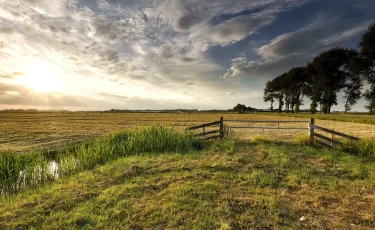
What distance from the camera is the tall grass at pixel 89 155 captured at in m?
8.77

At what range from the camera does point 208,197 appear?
5.80 meters

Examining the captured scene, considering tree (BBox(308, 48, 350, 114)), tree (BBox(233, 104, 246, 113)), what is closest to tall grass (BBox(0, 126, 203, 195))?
tree (BBox(308, 48, 350, 114))

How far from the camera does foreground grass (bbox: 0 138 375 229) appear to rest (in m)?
4.68

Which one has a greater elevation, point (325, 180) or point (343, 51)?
point (343, 51)

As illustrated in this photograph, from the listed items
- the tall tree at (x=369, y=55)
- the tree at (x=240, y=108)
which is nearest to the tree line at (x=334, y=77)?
the tall tree at (x=369, y=55)

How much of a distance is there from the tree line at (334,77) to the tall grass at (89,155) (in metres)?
39.4

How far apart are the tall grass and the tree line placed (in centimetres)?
3941

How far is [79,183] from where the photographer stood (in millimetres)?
7371

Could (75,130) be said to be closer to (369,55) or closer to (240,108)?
(369,55)

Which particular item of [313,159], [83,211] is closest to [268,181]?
[313,159]

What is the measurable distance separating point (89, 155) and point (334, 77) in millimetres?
58659

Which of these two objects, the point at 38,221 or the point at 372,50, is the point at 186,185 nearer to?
the point at 38,221

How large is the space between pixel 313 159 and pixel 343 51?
5317cm

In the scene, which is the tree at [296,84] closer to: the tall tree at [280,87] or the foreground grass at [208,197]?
the tall tree at [280,87]
